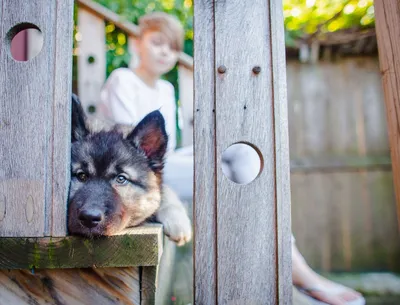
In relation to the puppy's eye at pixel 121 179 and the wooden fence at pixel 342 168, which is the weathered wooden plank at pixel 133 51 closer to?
the wooden fence at pixel 342 168

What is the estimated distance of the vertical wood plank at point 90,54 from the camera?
4355 millimetres

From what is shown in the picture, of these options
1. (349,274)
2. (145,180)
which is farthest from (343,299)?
(349,274)

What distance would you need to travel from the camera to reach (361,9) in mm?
5910

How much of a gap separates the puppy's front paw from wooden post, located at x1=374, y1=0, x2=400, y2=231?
121cm

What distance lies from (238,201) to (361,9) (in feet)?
16.9

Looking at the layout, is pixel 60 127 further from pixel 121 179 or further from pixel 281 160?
pixel 281 160

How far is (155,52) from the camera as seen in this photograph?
4.02 m

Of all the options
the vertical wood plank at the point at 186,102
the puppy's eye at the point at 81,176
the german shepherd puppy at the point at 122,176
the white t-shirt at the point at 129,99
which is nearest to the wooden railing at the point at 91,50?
the white t-shirt at the point at 129,99

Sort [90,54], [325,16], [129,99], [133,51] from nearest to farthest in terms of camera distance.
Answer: [129,99] < [90,54] < [133,51] < [325,16]

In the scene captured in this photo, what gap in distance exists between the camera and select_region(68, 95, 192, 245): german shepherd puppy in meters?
1.98

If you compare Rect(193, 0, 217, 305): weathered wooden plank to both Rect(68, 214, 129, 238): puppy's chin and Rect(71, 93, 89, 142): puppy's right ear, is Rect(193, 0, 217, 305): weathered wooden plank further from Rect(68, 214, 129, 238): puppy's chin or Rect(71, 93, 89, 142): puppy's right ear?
Rect(71, 93, 89, 142): puppy's right ear

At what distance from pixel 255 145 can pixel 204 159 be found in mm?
248

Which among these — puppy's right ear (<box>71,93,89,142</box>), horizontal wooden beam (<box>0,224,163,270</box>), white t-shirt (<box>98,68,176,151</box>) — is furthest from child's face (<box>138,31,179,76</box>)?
horizontal wooden beam (<box>0,224,163,270</box>)

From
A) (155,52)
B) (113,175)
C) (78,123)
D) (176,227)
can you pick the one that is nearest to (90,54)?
(155,52)
